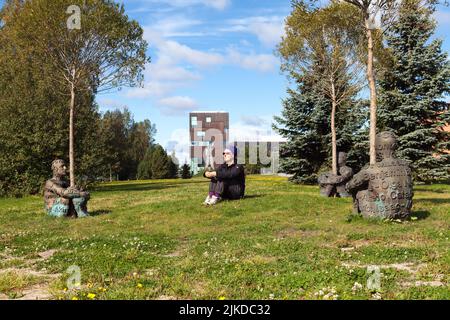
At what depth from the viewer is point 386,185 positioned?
11.1 metres

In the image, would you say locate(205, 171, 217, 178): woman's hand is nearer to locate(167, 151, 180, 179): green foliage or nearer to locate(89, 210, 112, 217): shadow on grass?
locate(89, 210, 112, 217): shadow on grass

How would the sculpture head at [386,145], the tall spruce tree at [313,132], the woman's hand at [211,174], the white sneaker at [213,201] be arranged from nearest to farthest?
1. the sculpture head at [386,145]
2. the white sneaker at [213,201]
3. the woman's hand at [211,174]
4. the tall spruce tree at [313,132]

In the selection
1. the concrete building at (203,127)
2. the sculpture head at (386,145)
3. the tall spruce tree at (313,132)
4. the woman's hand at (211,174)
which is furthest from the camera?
the concrete building at (203,127)

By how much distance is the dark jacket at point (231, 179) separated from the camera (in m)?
16.7

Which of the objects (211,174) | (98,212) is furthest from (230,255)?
(98,212)

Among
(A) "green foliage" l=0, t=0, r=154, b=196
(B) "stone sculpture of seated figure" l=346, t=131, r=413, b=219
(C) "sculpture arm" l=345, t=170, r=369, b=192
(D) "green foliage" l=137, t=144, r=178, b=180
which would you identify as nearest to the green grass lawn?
(B) "stone sculpture of seated figure" l=346, t=131, r=413, b=219

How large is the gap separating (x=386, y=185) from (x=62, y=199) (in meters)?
9.90

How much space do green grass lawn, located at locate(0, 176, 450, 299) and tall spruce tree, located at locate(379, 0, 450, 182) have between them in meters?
16.2

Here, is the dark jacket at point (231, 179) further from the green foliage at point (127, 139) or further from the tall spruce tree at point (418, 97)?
the green foliage at point (127, 139)

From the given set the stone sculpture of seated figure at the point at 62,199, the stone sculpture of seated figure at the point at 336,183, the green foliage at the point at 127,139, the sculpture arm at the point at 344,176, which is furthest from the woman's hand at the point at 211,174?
the green foliage at the point at 127,139

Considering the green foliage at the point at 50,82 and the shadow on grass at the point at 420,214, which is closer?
the shadow on grass at the point at 420,214

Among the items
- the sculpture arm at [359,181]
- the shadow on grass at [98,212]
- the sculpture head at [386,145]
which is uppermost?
the sculpture head at [386,145]
